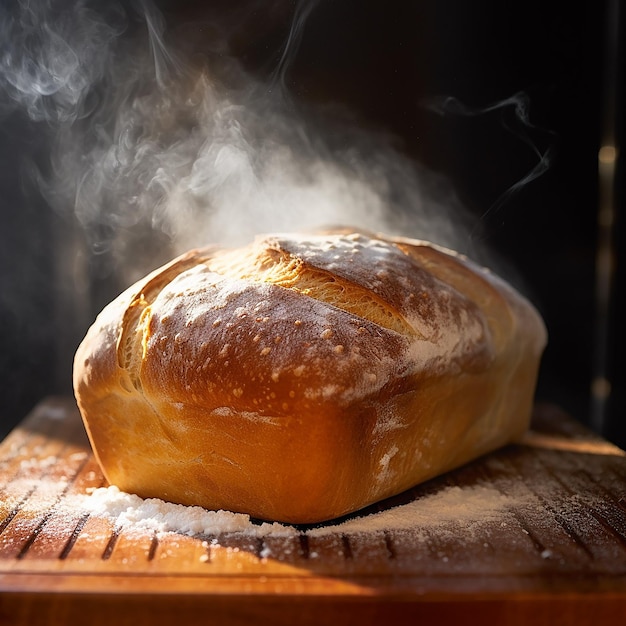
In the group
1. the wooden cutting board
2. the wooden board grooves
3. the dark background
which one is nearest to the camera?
the wooden cutting board

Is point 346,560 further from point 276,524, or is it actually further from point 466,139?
point 466,139

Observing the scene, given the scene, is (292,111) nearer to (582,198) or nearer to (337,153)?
(337,153)

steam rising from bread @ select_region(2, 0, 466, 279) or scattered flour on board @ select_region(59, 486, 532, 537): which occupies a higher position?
steam rising from bread @ select_region(2, 0, 466, 279)

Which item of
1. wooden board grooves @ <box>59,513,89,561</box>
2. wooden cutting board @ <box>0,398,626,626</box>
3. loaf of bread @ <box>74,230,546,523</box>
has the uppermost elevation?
loaf of bread @ <box>74,230,546,523</box>

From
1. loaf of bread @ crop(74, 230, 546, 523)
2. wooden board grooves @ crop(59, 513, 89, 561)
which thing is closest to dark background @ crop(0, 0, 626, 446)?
loaf of bread @ crop(74, 230, 546, 523)

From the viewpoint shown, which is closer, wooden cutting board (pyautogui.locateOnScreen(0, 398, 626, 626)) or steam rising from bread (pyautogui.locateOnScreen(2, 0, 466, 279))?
wooden cutting board (pyautogui.locateOnScreen(0, 398, 626, 626))

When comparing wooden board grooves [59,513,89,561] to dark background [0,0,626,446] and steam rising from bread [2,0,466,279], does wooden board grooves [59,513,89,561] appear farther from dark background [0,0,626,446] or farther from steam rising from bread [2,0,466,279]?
dark background [0,0,626,446]

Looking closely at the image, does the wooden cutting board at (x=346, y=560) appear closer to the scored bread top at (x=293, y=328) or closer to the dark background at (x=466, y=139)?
the scored bread top at (x=293, y=328)
